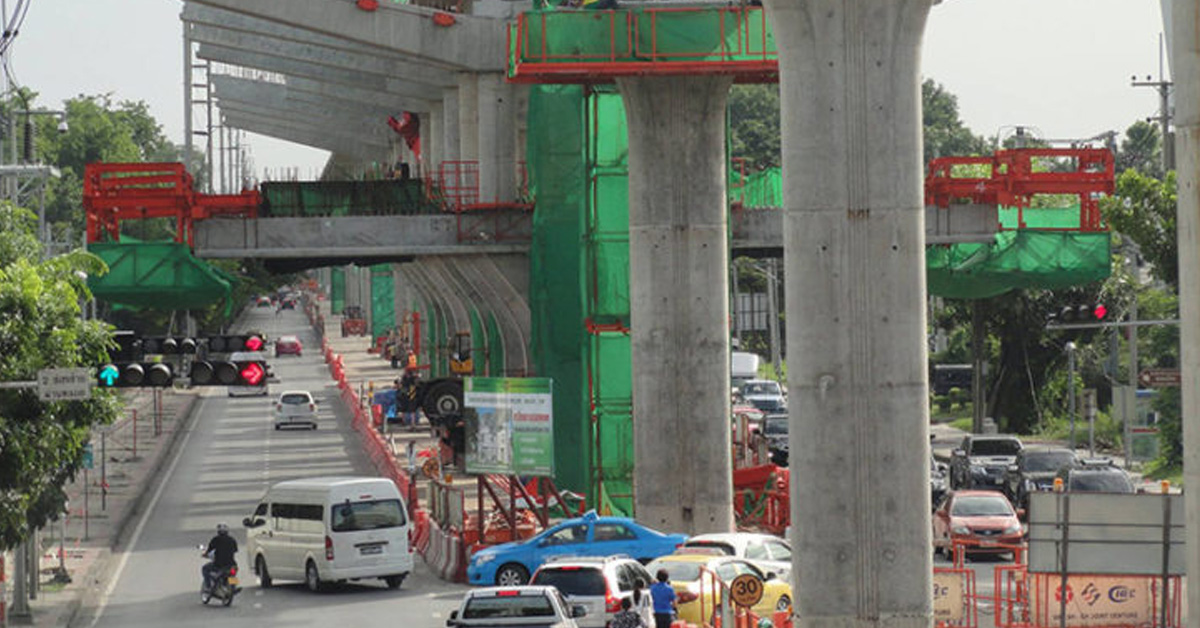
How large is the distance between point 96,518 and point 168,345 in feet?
58.7

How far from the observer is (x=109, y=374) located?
120 ft

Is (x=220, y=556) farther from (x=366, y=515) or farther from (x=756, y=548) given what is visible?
(x=756, y=548)

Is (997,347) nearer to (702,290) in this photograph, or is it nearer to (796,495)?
(702,290)

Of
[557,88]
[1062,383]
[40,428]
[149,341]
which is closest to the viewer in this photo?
[40,428]

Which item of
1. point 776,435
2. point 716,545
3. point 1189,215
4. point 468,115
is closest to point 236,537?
point 468,115

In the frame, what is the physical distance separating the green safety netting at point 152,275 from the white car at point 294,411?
33.8 metres

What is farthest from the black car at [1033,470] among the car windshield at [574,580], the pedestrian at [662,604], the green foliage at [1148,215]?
the pedestrian at [662,604]

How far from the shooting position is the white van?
40.2m

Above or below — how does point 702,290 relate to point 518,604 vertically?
above

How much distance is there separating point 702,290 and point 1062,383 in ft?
160

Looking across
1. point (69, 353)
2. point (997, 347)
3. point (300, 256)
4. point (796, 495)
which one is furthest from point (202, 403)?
point (796, 495)

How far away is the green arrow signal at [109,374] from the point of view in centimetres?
3638

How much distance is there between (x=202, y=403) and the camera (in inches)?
4318

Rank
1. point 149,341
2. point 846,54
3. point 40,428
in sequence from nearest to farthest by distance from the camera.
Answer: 1. point 846,54
2. point 40,428
3. point 149,341
